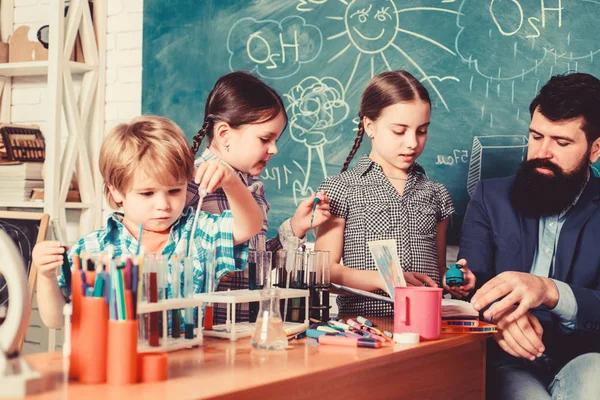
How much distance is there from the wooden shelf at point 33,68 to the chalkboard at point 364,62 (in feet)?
1.05

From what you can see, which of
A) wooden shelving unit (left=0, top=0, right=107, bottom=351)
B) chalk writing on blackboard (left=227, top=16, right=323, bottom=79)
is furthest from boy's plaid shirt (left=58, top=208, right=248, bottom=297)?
wooden shelving unit (left=0, top=0, right=107, bottom=351)

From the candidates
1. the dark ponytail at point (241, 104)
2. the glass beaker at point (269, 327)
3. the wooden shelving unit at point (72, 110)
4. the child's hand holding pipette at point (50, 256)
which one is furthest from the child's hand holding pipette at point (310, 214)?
the wooden shelving unit at point (72, 110)

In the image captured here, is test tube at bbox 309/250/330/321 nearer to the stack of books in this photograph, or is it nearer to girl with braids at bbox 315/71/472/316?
girl with braids at bbox 315/71/472/316

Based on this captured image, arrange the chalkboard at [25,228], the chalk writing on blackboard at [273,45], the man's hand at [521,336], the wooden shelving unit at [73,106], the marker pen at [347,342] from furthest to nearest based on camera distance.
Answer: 1. the wooden shelving unit at [73,106]
2. the chalk writing on blackboard at [273,45]
3. the chalkboard at [25,228]
4. the man's hand at [521,336]
5. the marker pen at [347,342]

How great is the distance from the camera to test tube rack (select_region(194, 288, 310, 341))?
1471 mm

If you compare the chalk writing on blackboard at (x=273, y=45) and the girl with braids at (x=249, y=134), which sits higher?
the chalk writing on blackboard at (x=273, y=45)

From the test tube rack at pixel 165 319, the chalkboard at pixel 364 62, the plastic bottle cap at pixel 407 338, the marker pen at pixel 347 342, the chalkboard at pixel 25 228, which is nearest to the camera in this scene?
the test tube rack at pixel 165 319

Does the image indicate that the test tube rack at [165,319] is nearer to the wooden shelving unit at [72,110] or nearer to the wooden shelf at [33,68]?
the wooden shelving unit at [72,110]

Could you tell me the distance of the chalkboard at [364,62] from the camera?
9.12 feet

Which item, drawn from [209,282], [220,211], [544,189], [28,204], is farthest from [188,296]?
[28,204]

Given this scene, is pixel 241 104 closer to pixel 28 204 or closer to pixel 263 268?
pixel 263 268

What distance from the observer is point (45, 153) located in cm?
370

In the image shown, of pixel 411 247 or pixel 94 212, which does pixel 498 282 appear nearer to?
pixel 411 247

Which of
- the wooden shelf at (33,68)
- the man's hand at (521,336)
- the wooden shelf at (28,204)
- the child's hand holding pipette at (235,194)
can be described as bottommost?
the man's hand at (521,336)
